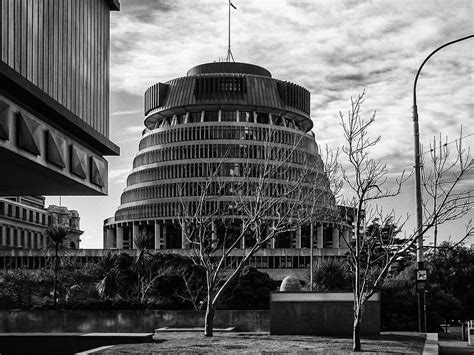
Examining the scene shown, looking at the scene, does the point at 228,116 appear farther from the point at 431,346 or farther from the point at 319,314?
the point at 431,346

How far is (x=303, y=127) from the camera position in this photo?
534 feet

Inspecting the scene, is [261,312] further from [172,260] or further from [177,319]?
[172,260]

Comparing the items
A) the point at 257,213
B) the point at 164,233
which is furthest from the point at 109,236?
the point at 257,213

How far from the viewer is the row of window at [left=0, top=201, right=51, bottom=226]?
134375mm

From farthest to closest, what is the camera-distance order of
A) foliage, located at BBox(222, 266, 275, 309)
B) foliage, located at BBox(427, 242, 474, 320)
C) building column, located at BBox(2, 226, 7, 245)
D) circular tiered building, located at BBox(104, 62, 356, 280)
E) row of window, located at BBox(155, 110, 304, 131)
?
row of window, located at BBox(155, 110, 304, 131) < circular tiered building, located at BBox(104, 62, 356, 280) < building column, located at BBox(2, 226, 7, 245) < foliage, located at BBox(222, 266, 275, 309) < foliage, located at BBox(427, 242, 474, 320)

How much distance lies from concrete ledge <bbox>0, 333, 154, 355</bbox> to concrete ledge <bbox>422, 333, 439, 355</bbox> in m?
9.45

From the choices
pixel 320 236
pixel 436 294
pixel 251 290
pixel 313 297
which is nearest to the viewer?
pixel 313 297

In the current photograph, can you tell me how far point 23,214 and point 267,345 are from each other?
126 meters

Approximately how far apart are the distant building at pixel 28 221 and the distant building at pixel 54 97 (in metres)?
99.2

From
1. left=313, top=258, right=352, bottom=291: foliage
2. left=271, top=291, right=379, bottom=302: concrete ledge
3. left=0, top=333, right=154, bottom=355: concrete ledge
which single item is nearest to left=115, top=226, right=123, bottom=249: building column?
left=313, top=258, right=352, bottom=291: foliage

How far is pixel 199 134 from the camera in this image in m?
148

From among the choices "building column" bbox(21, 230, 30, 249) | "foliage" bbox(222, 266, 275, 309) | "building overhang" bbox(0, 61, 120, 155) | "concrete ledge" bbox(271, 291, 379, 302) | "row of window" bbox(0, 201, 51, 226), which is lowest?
"foliage" bbox(222, 266, 275, 309)

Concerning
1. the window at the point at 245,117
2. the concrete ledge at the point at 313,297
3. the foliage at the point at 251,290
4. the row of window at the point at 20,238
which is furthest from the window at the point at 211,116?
the concrete ledge at the point at 313,297

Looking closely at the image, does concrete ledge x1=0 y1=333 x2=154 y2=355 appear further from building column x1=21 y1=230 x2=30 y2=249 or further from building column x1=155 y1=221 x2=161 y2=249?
building column x1=21 y1=230 x2=30 y2=249
